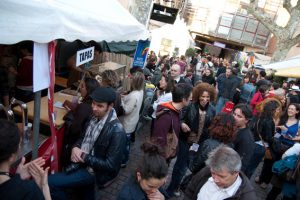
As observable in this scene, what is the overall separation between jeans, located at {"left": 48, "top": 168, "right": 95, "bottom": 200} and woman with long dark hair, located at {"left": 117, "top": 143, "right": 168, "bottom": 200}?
1.00 m

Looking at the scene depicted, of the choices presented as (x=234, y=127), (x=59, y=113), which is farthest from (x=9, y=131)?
(x=59, y=113)

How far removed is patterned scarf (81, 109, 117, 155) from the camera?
10.5 ft

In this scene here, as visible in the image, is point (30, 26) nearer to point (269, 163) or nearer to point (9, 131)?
point (9, 131)

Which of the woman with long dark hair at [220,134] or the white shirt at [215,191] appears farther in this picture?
the woman with long dark hair at [220,134]

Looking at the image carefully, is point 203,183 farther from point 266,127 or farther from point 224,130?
point 266,127

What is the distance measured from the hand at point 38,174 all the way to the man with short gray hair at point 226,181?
1.36m

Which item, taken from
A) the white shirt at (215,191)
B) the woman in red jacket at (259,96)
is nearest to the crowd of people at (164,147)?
the white shirt at (215,191)

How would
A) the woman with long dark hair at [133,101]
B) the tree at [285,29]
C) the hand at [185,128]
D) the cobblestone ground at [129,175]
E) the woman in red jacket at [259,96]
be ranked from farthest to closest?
the tree at [285,29] < the woman in red jacket at [259,96] < the woman with long dark hair at [133,101] < the cobblestone ground at [129,175] < the hand at [185,128]

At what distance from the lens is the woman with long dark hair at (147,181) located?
2.30m

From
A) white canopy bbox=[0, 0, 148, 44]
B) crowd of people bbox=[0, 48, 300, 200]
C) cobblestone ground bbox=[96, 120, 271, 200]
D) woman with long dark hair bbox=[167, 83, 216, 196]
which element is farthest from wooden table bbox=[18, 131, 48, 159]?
woman with long dark hair bbox=[167, 83, 216, 196]

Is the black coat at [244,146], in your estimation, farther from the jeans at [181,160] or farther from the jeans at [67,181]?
the jeans at [67,181]

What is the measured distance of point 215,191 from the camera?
103 inches

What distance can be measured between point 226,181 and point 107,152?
4.21 feet

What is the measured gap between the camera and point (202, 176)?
9.20 ft
